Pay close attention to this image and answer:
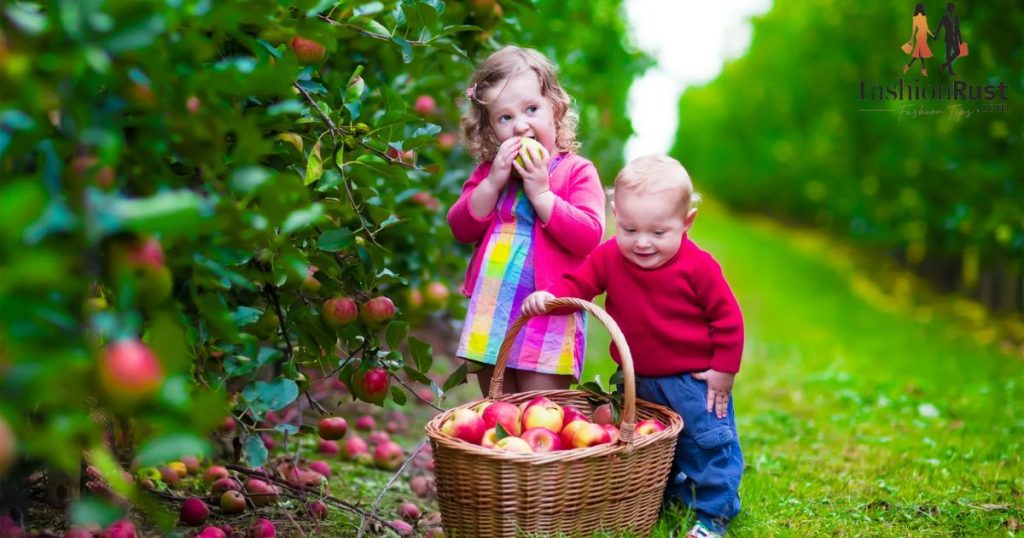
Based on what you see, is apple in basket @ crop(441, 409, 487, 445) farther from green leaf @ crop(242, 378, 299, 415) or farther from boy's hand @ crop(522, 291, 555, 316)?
green leaf @ crop(242, 378, 299, 415)

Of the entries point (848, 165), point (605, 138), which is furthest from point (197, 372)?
point (848, 165)

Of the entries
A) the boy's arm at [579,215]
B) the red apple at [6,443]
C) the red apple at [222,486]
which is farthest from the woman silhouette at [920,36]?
the red apple at [6,443]

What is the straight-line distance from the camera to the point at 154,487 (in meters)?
2.63

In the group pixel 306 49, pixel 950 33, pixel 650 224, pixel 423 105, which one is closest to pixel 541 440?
pixel 650 224

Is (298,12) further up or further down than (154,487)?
further up

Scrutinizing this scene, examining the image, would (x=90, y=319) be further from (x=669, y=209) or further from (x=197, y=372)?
(x=669, y=209)

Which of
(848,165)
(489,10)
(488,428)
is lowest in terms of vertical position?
(848,165)

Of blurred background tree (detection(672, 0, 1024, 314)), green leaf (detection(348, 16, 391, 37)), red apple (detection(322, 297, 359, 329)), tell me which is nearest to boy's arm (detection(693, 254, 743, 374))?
red apple (detection(322, 297, 359, 329))

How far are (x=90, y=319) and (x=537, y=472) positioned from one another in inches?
49.3

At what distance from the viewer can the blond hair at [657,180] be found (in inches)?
104

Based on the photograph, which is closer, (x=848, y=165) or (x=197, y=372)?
(x=197, y=372)

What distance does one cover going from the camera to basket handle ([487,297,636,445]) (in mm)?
2396

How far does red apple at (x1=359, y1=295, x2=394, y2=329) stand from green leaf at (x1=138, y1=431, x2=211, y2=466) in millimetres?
1280

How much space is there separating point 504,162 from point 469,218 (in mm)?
271
